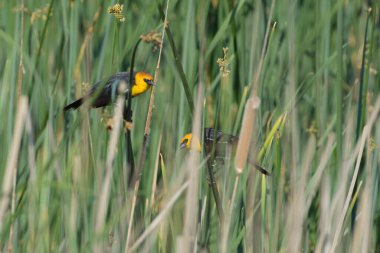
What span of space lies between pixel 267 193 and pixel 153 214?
1.31 ft

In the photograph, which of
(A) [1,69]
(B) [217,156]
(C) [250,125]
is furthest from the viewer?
(A) [1,69]

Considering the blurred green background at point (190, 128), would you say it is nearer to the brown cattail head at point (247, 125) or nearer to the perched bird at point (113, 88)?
the perched bird at point (113, 88)

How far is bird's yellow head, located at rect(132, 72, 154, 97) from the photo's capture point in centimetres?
318

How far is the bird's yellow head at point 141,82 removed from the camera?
10.4ft

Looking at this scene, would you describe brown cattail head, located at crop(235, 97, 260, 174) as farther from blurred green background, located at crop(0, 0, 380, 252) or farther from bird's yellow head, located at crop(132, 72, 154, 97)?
bird's yellow head, located at crop(132, 72, 154, 97)

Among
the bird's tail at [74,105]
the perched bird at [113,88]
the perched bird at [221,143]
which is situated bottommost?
the perched bird at [221,143]

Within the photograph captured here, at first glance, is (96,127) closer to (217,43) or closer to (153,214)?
(153,214)

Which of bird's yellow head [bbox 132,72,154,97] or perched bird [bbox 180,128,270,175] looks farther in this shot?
bird's yellow head [bbox 132,72,154,97]

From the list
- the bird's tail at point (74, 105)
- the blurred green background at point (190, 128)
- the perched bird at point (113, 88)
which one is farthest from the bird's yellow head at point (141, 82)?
the bird's tail at point (74, 105)

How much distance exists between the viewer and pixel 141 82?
3.19 meters

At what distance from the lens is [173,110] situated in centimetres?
309

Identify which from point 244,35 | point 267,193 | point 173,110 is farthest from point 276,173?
point 244,35

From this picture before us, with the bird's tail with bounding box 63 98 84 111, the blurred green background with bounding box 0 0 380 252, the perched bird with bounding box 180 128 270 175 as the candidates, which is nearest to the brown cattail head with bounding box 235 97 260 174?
the blurred green background with bounding box 0 0 380 252

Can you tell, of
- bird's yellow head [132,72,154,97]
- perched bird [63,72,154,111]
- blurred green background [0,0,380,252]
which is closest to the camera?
blurred green background [0,0,380,252]
